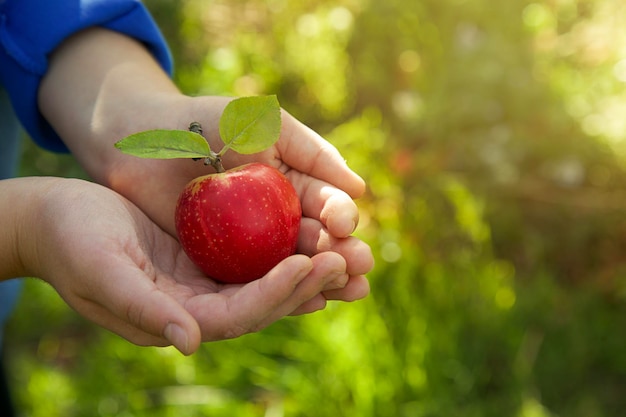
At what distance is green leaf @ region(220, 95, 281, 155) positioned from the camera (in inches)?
45.7

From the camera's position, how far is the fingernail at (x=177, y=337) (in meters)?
0.88

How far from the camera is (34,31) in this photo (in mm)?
1312

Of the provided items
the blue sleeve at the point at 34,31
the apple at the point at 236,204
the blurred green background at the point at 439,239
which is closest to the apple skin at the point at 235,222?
the apple at the point at 236,204

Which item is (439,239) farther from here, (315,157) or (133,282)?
(133,282)

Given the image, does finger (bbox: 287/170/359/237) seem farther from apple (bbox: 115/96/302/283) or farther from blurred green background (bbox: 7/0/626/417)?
blurred green background (bbox: 7/0/626/417)

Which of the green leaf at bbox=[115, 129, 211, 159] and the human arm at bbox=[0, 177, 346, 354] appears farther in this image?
the green leaf at bbox=[115, 129, 211, 159]

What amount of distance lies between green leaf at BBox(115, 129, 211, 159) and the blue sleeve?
1.20 ft

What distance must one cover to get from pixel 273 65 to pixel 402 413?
1724 mm

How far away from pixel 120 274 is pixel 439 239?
1.43 m

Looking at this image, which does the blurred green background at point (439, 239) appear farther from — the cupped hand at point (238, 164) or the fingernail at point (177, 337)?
the fingernail at point (177, 337)

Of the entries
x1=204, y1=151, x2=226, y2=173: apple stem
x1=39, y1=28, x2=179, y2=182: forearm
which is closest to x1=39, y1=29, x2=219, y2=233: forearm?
x1=39, y1=28, x2=179, y2=182: forearm

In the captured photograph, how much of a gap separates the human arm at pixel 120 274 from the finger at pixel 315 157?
231 mm

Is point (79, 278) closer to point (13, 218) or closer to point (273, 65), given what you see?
point (13, 218)

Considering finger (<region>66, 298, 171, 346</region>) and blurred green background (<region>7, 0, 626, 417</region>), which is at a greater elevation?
finger (<region>66, 298, 171, 346</region>)
